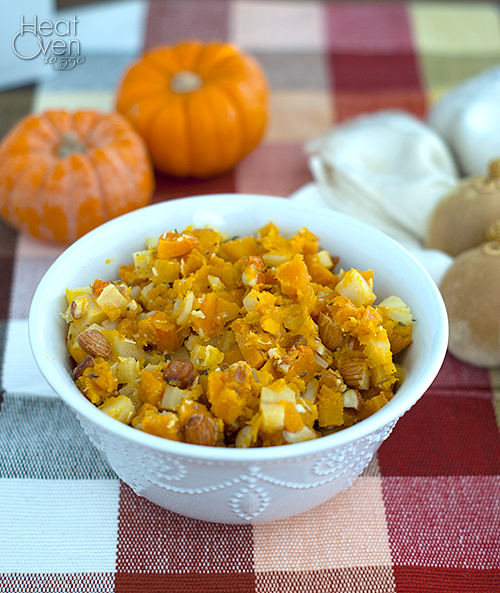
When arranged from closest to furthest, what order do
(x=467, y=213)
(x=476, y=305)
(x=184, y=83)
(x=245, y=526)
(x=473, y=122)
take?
(x=245, y=526)
(x=476, y=305)
(x=467, y=213)
(x=473, y=122)
(x=184, y=83)

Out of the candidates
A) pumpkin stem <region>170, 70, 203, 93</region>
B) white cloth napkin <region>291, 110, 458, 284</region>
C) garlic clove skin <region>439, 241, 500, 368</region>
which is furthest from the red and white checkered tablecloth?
pumpkin stem <region>170, 70, 203, 93</region>

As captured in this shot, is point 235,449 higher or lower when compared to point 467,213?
higher

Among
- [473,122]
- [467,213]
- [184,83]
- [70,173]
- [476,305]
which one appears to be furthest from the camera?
[184,83]

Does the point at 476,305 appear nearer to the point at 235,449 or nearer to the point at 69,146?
the point at 235,449

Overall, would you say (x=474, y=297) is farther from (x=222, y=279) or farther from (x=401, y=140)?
(x=401, y=140)

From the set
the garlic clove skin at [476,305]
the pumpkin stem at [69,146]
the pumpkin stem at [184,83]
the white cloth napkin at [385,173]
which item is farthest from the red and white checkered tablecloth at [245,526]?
the pumpkin stem at [184,83]

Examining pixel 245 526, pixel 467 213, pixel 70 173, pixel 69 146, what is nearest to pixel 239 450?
pixel 245 526

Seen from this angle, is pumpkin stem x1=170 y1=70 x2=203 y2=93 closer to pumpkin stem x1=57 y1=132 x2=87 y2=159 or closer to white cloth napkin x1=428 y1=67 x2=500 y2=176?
pumpkin stem x1=57 y1=132 x2=87 y2=159

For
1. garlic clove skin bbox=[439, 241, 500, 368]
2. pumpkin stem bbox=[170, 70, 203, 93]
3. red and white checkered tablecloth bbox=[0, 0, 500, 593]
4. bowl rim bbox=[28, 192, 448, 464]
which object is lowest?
red and white checkered tablecloth bbox=[0, 0, 500, 593]
